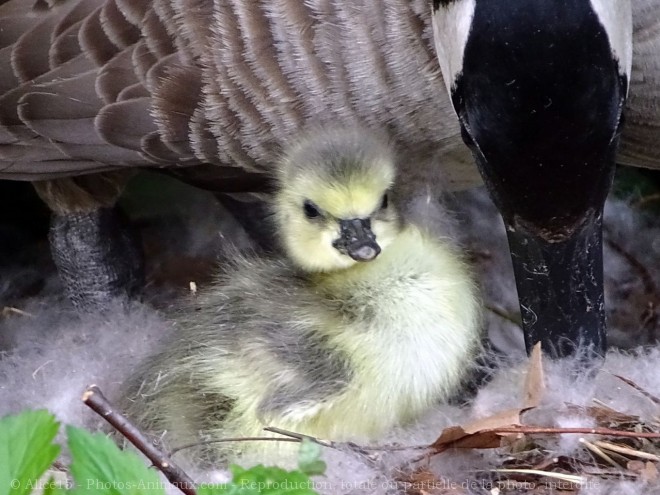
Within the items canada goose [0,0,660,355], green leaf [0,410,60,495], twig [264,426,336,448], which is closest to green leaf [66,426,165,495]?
green leaf [0,410,60,495]

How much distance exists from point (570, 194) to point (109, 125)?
25.8 inches

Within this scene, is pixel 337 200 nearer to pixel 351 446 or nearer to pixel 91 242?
pixel 351 446

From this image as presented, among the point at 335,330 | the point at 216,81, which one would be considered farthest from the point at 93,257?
the point at 335,330

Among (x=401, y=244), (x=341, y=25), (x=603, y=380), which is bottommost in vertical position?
(x=603, y=380)

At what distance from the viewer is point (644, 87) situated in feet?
4.42

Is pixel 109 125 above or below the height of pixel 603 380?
above

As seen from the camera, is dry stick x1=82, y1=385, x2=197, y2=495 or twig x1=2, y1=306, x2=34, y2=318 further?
twig x1=2, y1=306, x2=34, y2=318

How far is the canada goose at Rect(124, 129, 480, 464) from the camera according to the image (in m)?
1.10

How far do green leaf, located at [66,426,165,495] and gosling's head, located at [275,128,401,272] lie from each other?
423 mm

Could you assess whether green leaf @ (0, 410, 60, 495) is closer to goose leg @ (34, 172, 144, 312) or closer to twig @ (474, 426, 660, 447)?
twig @ (474, 426, 660, 447)

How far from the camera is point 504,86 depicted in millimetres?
1003

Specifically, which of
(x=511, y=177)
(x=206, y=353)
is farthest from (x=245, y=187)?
(x=511, y=177)

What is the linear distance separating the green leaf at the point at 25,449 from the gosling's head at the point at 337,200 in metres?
0.45

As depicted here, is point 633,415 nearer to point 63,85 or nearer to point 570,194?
point 570,194
